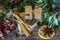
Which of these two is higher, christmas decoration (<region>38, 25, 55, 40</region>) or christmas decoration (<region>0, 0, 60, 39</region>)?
christmas decoration (<region>0, 0, 60, 39</region>)

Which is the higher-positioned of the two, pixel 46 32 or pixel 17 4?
pixel 17 4

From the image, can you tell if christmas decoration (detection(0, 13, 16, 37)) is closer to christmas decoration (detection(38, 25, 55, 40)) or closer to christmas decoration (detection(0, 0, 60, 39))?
christmas decoration (detection(0, 0, 60, 39))

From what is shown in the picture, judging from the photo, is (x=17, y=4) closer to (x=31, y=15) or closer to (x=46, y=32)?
(x=31, y=15)

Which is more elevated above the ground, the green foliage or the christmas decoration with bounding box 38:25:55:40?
the green foliage

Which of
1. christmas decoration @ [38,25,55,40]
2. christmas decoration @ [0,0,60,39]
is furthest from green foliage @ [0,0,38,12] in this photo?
christmas decoration @ [38,25,55,40]

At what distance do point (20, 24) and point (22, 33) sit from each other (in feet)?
0.18

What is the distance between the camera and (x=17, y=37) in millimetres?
1022

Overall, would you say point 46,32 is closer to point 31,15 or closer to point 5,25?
point 31,15

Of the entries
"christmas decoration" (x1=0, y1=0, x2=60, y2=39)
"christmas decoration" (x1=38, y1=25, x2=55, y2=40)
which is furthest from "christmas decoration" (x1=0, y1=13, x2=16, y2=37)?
"christmas decoration" (x1=38, y1=25, x2=55, y2=40)

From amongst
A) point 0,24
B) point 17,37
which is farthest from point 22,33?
point 0,24

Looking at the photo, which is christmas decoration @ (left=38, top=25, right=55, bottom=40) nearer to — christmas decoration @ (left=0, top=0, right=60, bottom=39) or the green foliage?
christmas decoration @ (left=0, top=0, right=60, bottom=39)

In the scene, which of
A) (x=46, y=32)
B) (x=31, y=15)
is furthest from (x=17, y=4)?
(x=46, y=32)

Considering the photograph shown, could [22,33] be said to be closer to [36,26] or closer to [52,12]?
[36,26]

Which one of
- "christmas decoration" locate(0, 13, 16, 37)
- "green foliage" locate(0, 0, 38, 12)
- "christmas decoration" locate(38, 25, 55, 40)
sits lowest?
"christmas decoration" locate(38, 25, 55, 40)
